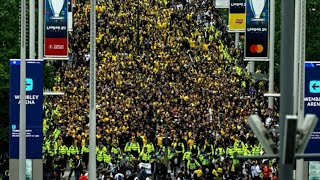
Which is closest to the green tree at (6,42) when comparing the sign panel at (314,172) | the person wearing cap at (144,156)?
the person wearing cap at (144,156)

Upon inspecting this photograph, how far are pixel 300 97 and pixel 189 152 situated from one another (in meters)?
14.9

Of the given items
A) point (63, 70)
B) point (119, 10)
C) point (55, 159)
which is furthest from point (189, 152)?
point (119, 10)

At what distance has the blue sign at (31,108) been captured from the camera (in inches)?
1380

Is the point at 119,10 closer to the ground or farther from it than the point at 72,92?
farther from it

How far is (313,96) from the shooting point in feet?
105

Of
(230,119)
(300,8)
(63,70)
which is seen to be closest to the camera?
(300,8)

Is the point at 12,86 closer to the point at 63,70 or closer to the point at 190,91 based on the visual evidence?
the point at 190,91

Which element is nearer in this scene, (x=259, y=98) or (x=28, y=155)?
(x=28, y=155)

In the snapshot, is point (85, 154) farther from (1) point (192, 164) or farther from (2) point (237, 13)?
(2) point (237, 13)

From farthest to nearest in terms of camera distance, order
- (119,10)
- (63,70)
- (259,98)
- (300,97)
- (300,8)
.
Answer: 1. (119,10)
2. (63,70)
3. (259,98)
4. (300,8)
5. (300,97)

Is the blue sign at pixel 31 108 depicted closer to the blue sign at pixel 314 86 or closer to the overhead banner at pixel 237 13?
the blue sign at pixel 314 86

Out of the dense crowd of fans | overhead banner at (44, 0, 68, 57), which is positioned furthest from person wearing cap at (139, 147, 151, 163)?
overhead banner at (44, 0, 68, 57)

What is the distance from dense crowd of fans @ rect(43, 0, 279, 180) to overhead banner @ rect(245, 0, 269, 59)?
10.6 feet

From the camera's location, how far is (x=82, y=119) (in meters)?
55.8
